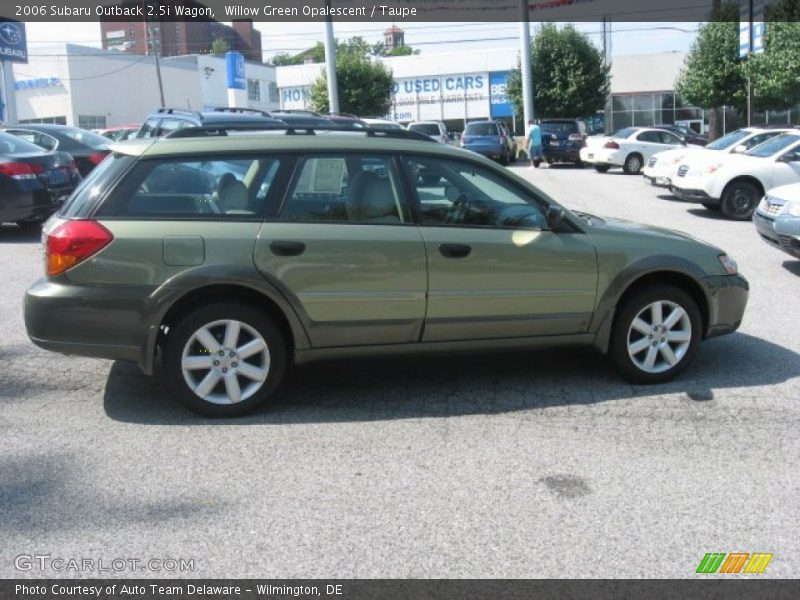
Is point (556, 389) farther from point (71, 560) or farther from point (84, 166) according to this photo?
point (84, 166)

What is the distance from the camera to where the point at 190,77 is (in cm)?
6512

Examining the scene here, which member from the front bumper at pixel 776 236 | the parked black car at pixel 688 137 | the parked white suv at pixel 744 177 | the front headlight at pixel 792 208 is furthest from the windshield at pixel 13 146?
the parked black car at pixel 688 137

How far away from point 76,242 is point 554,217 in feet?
9.34

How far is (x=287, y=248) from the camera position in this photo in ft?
15.8

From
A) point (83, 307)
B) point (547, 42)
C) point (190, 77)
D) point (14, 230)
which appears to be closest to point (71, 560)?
point (83, 307)

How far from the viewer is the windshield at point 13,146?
1135cm

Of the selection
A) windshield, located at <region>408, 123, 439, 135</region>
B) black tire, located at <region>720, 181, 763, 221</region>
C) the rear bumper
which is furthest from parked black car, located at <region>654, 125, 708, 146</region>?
the rear bumper

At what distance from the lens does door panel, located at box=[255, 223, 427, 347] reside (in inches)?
190

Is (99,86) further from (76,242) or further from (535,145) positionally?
(76,242)

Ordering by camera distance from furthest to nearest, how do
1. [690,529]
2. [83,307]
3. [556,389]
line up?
[556,389] → [83,307] → [690,529]

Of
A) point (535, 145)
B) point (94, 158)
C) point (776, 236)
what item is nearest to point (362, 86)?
point (535, 145)
